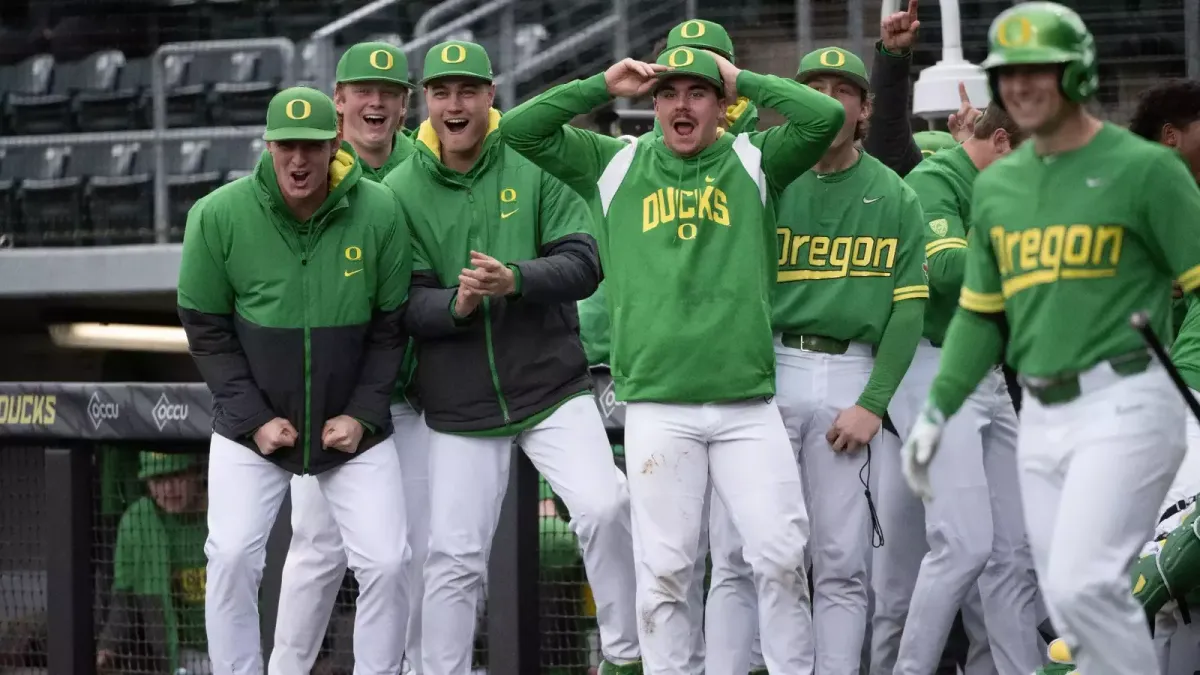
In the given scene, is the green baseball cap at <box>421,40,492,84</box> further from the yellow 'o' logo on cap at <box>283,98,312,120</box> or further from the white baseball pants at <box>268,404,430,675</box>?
the white baseball pants at <box>268,404,430,675</box>

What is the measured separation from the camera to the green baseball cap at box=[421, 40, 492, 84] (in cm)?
592

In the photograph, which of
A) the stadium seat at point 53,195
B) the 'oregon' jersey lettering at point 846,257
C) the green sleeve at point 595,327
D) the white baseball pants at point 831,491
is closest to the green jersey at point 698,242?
the 'oregon' jersey lettering at point 846,257

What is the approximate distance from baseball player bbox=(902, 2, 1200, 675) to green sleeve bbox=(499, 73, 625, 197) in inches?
61.0

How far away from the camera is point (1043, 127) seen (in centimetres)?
438

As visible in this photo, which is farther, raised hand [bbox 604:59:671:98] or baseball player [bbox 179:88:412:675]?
baseball player [bbox 179:88:412:675]

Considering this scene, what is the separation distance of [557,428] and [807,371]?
850mm

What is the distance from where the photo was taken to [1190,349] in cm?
563

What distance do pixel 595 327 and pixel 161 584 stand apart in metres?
2.11

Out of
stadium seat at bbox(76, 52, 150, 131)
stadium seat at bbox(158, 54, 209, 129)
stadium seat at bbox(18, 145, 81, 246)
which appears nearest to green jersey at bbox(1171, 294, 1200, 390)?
stadium seat at bbox(158, 54, 209, 129)

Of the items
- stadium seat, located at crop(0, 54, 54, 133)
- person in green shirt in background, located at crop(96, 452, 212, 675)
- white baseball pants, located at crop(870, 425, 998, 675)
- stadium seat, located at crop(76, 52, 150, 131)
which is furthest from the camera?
stadium seat, located at crop(0, 54, 54, 133)

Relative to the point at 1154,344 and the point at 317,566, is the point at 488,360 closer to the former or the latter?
the point at 317,566

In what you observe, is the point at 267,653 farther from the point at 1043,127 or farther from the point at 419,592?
the point at 1043,127

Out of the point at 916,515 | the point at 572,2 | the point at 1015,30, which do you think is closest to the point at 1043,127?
the point at 1015,30

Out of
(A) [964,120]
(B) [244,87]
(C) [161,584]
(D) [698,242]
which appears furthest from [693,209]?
(B) [244,87]
